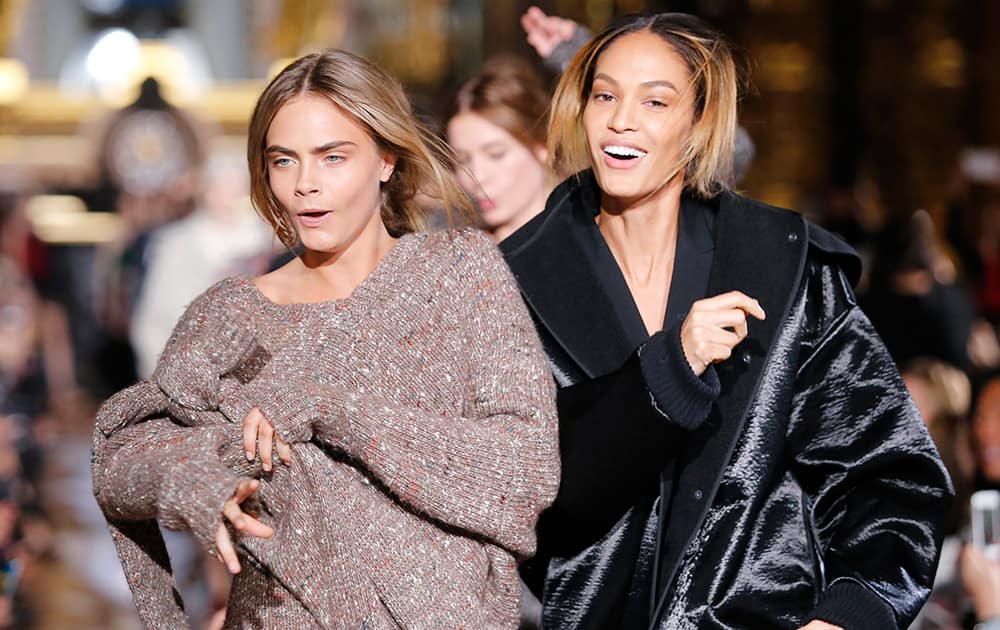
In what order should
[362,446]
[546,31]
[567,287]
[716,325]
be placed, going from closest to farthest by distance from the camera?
[362,446] < [716,325] < [567,287] < [546,31]

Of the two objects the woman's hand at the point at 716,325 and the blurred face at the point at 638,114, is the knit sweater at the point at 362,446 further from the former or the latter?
the blurred face at the point at 638,114

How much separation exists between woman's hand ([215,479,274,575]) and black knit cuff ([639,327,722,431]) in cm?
70

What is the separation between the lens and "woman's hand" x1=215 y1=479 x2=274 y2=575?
2375 mm

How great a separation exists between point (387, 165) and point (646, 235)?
519 mm

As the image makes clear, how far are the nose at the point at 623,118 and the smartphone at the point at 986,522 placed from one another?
1770 millimetres

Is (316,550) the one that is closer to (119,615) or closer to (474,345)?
(474,345)

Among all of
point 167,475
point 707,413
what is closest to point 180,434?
point 167,475

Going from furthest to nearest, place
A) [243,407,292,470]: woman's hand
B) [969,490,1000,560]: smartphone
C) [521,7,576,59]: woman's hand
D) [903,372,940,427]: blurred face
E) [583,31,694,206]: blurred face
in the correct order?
[903,372,940,427]: blurred face → [969,490,1000,560]: smartphone → [521,7,576,59]: woman's hand → [583,31,694,206]: blurred face → [243,407,292,470]: woman's hand

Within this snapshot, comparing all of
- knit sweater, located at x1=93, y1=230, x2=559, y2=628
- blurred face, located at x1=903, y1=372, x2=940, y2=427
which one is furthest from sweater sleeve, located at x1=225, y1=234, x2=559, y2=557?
blurred face, located at x1=903, y1=372, x2=940, y2=427

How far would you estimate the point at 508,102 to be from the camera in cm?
404

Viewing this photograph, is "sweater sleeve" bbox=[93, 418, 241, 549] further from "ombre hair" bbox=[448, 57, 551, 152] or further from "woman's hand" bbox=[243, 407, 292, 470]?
"ombre hair" bbox=[448, 57, 551, 152]

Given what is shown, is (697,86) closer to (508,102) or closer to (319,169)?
(319,169)

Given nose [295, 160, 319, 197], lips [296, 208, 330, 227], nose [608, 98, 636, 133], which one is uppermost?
nose [608, 98, 636, 133]

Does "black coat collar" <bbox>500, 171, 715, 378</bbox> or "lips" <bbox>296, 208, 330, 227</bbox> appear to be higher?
"lips" <bbox>296, 208, 330, 227</bbox>
